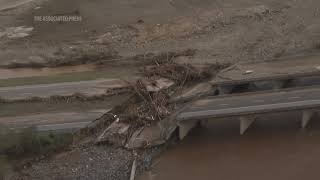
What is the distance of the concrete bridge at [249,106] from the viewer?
4306 centimetres

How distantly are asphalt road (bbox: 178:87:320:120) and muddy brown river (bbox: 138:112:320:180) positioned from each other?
113 cm

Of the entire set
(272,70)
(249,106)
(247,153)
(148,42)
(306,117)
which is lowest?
(247,153)

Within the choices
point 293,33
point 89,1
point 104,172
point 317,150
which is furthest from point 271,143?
point 89,1

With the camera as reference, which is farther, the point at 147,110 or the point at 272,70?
the point at 272,70

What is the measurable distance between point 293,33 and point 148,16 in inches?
528

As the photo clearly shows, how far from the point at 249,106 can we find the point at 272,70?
646 cm

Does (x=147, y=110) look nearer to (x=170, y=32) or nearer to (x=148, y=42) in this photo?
(x=148, y=42)

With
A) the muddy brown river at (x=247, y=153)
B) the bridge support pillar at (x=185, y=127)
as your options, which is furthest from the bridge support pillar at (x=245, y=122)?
the bridge support pillar at (x=185, y=127)

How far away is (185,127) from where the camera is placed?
43.5 metres

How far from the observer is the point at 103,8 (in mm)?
66250

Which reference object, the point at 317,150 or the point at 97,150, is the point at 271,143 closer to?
the point at 317,150

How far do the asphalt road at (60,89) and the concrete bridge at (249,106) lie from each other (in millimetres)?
7537

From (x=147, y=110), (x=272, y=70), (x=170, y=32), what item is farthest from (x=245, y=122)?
(x=170, y=32)

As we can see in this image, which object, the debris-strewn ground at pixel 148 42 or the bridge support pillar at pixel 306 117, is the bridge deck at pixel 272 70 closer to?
the debris-strewn ground at pixel 148 42
